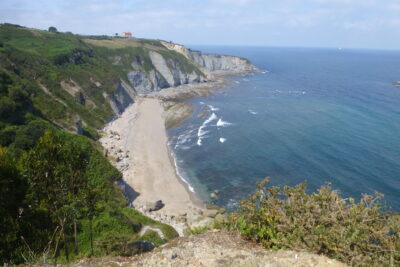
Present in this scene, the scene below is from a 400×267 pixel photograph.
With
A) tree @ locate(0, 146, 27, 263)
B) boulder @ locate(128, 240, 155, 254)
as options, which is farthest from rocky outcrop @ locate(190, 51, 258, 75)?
tree @ locate(0, 146, 27, 263)

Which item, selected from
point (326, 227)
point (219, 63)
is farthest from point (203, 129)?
point (219, 63)

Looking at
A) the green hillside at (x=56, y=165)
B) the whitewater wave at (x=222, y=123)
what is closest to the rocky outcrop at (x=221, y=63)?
the green hillside at (x=56, y=165)

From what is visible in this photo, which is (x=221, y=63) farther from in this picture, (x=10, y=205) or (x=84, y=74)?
(x=10, y=205)

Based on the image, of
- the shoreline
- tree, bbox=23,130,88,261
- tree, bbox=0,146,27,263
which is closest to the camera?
tree, bbox=0,146,27,263

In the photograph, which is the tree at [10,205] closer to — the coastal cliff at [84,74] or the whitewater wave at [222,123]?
Answer: the coastal cliff at [84,74]

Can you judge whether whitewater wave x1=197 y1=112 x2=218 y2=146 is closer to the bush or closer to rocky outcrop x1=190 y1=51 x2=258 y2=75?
the bush
